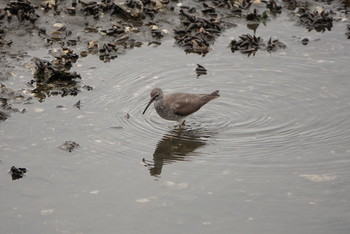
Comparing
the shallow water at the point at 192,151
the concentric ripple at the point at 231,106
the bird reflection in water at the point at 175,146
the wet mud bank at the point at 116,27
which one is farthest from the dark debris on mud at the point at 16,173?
the wet mud bank at the point at 116,27

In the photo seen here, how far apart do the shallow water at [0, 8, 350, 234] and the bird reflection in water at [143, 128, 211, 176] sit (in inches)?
0.8

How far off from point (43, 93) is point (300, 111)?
528 cm

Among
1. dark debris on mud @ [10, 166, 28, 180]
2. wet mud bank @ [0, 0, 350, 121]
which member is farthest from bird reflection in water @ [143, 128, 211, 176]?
wet mud bank @ [0, 0, 350, 121]

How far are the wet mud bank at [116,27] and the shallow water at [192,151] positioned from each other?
14.7 inches

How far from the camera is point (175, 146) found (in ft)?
35.0

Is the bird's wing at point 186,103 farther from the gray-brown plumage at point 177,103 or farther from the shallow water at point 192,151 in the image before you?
the shallow water at point 192,151

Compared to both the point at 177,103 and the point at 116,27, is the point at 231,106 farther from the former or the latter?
the point at 116,27

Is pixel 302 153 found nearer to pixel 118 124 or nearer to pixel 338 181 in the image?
pixel 338 181

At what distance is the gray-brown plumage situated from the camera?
11.3m

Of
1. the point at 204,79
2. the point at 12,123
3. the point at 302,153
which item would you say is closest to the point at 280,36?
the point at 204,79

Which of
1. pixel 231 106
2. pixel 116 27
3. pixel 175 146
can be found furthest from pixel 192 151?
pixel 116 27

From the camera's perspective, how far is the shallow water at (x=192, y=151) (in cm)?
851

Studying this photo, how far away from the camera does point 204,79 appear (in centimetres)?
1291

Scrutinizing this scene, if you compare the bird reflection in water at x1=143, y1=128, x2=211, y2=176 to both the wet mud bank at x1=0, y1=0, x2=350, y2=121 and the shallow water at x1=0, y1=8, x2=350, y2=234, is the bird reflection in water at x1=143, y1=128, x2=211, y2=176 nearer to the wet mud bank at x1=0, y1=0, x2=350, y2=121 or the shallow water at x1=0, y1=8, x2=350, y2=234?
the shallow water at x1=0, y1=8, x2=350, y2=234
